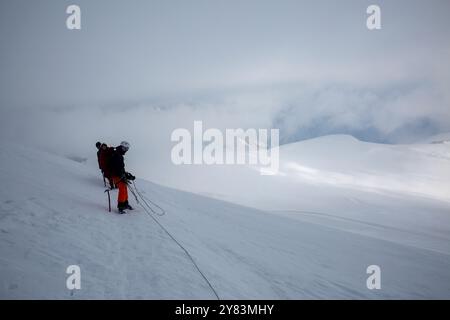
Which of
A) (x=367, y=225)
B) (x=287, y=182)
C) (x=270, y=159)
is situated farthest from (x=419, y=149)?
(x=367, y=225)

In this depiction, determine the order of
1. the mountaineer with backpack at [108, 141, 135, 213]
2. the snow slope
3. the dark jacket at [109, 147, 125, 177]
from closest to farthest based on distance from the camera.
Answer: the snow slope → the mountaineer with backpack at [108, 141, 135, 213] → the dark jacket at [109, 147, 125, 177]

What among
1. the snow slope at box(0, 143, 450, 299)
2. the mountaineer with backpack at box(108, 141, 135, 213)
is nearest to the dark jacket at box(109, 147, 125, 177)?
the mountaineer with backpack at box(108, 141, 135, 213)

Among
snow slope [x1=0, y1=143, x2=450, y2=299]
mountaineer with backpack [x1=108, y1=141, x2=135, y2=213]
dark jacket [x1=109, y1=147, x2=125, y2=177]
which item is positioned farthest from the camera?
dark jacket [x1=109, y1=147, x2=125, y2=177]

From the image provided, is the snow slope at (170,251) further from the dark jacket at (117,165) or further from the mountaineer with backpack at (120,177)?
the dark jacket at (117,165)

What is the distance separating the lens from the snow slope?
439 cm

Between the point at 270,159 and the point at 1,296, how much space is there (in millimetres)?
44093

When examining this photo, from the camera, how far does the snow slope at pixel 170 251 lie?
4391mm

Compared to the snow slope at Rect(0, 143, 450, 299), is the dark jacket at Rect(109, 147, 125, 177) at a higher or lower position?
higher

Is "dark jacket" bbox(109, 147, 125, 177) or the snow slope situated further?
"dark jacket" bbox(109, 147, 125, 177)

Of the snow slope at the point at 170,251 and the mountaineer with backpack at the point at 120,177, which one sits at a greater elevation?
the mountaineer with backpack at the point at 120,177

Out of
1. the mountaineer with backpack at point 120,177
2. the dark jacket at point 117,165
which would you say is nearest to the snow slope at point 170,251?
the mountaineer with backpack at point 120,177

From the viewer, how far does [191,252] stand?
5949 millimetres

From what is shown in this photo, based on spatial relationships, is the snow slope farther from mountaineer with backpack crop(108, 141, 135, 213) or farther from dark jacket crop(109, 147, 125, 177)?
dark jacket crop(109, 147, 125, 177)
